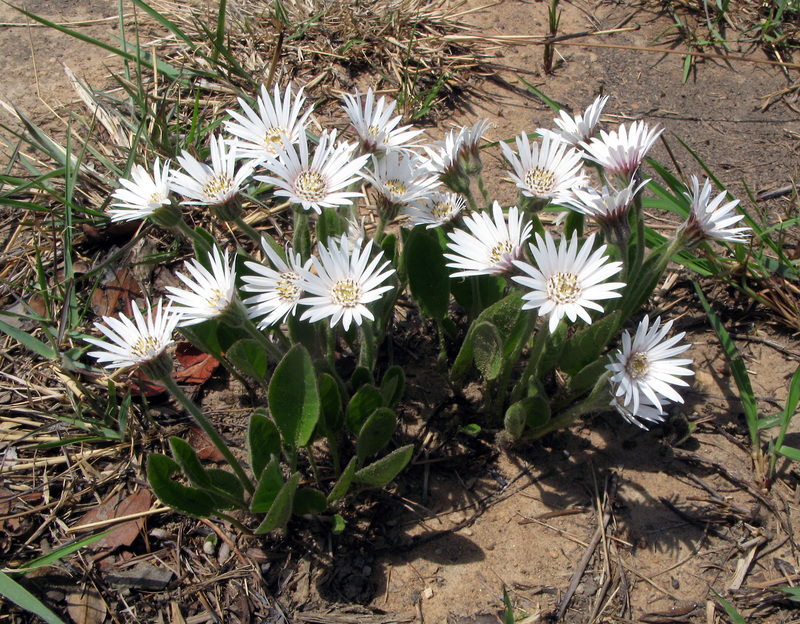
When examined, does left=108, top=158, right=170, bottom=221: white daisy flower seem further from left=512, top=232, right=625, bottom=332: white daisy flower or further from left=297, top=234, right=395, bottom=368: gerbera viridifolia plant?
left=512, top=232, right=625, bottom=332: white daisy flower

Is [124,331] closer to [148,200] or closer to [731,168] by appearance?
[148,200]

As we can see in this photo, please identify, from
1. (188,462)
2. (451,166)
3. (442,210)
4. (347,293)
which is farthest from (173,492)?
(451,166)

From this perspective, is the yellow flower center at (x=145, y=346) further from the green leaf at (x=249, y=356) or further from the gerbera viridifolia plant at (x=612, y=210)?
the gerbera viridifolia plant at (x=612, y=210)

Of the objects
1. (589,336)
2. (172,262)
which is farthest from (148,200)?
(589,336)

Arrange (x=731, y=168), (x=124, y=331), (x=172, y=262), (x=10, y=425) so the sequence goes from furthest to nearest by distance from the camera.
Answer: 1. (x=731, y=168)
2. (x=172, y=262)
3. (x=10, y=425)
4. (x=124, y=331)

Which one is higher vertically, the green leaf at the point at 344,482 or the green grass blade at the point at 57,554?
the green leaf at the point at 344,482

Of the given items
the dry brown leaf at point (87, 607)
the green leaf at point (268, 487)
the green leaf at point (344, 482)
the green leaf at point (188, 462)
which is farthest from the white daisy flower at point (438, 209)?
the dry brown leaf at point (87, 607)
